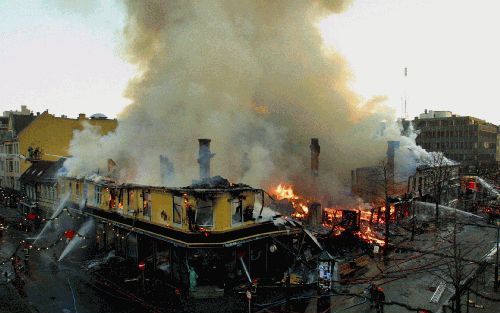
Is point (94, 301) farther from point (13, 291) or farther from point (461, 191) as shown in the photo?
point (461, 191)

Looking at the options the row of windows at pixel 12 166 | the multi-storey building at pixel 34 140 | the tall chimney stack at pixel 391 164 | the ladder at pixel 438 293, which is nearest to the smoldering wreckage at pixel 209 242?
the ladder at pixel 438 293

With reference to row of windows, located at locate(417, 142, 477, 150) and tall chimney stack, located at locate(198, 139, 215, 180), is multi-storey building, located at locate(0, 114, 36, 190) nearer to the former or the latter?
tall chimney stack, located at locate(198, 139, 215, 180)

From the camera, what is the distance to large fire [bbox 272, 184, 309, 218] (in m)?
31.4

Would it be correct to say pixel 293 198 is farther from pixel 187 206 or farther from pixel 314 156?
pixel 187 206

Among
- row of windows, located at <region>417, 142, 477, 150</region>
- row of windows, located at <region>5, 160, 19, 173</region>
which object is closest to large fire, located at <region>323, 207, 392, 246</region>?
row of windows, located at <region>5, 160, 19, 173</region>

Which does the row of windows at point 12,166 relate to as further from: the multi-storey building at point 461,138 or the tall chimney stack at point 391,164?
the multi-storey building at point 461,138

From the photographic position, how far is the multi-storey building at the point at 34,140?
42844 millimetres

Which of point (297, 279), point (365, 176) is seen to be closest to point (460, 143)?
point (365, 176)

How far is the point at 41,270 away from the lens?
2162 centimetres

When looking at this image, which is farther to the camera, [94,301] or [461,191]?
[461,191]

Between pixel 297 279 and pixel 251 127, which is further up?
pixel 251 127

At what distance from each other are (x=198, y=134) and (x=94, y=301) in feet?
58.5

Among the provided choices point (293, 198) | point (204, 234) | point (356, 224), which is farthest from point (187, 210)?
point (293, 198)

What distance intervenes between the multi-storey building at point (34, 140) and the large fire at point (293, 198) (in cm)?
2859
